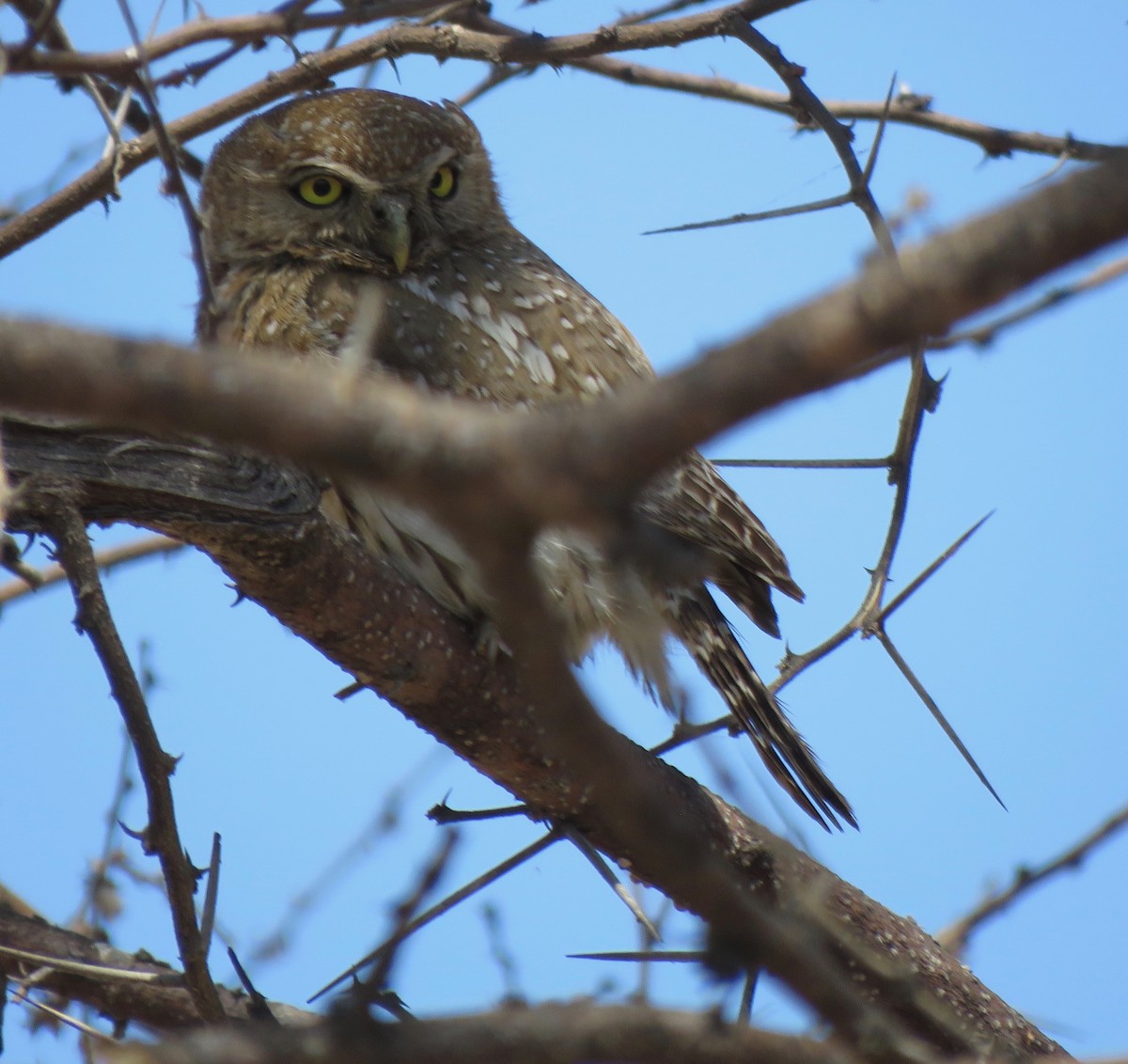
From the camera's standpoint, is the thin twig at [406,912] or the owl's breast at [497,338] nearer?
the thin twig at [406,912]

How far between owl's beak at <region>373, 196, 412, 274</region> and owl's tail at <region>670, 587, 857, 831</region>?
1.48m

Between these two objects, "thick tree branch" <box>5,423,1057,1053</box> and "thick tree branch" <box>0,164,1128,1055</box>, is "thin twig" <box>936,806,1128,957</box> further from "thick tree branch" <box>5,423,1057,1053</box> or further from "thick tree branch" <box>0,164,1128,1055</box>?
"thick tree branch" <box>0,164,1128,1055</box>

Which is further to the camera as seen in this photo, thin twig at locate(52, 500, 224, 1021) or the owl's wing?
the owl's wing

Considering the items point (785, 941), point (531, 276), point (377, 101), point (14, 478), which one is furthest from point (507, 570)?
point (377, 101)

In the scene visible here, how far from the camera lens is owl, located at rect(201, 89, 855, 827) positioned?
4.01 metres

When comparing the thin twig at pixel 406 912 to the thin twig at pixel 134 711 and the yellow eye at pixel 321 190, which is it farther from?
the yellow eye at pixel 321 190

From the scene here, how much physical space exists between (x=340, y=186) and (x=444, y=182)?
17.0 inches

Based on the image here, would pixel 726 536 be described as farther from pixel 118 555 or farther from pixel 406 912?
pixel 406 912

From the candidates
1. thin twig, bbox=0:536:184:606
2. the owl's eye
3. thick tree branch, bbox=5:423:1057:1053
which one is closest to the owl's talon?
thick tree branch, bbox=5:423:1057:1053

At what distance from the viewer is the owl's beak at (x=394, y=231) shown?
4.48 m

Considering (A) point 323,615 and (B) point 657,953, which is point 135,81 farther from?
(B) point 657,953

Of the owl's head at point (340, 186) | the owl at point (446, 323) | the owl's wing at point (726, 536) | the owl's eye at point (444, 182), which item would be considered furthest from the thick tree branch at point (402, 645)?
the owl's eye at point (444, 182)

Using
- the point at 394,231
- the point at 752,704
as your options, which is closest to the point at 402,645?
the point at 752,704

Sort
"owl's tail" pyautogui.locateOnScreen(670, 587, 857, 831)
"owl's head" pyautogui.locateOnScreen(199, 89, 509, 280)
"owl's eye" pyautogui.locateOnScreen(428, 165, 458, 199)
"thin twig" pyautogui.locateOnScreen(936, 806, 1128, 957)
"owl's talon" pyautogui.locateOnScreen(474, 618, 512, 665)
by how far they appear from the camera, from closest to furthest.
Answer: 1. "thin twig" pyautogui.locateOnScreen(936, 806, 1128, 957)
2. "owl's talon" pyautogui.locateOnScreen(474, 618, 512, 665)
3. "owl's tail" pyautogui.locateOnScreen(670, 587, 857, 831)
4. "owl's head" pyautogui.locateOnScreen(199, 89, 509, 280)
5. "owl's eye" pyautogui.locateOnScreen(428, 165, 458, 199)
